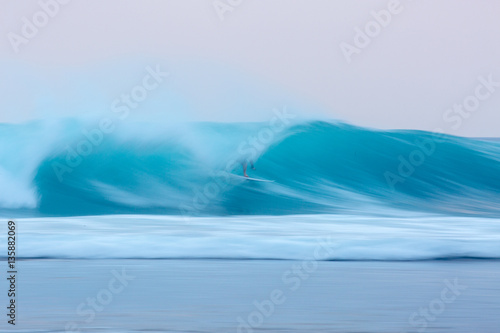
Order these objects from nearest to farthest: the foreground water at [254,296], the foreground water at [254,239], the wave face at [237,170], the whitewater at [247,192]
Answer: the foreground water at [254,296] → the foreground water at [254,239] → the whitewater at [247,192] → the wave face at [237,170]

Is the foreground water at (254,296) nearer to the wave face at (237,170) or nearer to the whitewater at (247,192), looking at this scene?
the whitewater at (247,192)

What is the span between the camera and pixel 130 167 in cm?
863

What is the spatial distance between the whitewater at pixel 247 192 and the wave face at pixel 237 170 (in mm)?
20

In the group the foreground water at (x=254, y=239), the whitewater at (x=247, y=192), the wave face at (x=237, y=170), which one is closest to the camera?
the foreground water at (x=254, y=239)

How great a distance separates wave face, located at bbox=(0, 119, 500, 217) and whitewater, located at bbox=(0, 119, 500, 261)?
20mm

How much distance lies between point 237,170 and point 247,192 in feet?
2.91

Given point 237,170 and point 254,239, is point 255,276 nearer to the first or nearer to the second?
point 254,239

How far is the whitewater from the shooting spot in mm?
4566

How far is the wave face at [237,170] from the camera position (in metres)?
7.34

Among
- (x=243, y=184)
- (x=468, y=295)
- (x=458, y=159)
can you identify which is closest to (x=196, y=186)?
(x=243, y=184)

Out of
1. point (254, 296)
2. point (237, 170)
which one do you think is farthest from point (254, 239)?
point (237, 170)

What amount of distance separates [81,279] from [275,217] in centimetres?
289

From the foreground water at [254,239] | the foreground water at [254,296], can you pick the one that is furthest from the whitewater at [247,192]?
the foreground water at [254,296]

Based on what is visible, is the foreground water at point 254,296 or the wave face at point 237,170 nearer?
the foreground water at point 254,296
